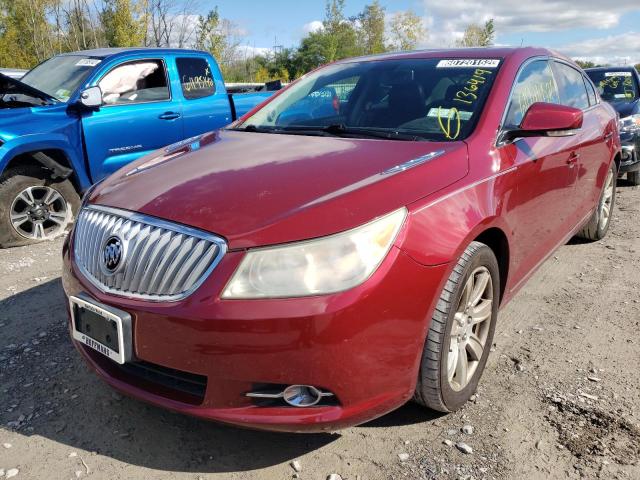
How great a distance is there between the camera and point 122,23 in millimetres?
18031

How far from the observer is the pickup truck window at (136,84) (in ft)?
17.9

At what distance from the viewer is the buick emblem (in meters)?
2.06

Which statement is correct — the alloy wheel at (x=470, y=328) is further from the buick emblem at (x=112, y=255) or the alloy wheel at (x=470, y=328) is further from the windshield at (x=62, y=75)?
the windshield at (x=62, y=75)

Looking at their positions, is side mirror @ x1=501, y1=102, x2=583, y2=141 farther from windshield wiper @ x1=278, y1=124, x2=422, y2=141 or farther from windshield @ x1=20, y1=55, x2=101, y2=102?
windshield @ x1=20, y1=55, x2=101, y2=102

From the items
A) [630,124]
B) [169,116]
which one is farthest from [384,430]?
[630,124]

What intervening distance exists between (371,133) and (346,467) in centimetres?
162

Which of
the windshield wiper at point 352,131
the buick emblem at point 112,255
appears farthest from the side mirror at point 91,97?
the buick emblem at point 112,255

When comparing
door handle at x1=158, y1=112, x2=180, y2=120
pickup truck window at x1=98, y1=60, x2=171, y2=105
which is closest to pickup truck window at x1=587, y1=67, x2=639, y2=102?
door handle at x1=158, y1=112, x2=180, y2=120

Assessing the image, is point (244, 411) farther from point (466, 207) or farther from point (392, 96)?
point (392, 96)

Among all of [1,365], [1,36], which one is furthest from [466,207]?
[1,36]

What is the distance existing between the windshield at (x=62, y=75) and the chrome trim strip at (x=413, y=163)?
4.18m

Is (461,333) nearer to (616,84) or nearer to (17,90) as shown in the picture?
(17,90)

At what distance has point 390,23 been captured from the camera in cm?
4562

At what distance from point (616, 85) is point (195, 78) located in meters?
6.29
